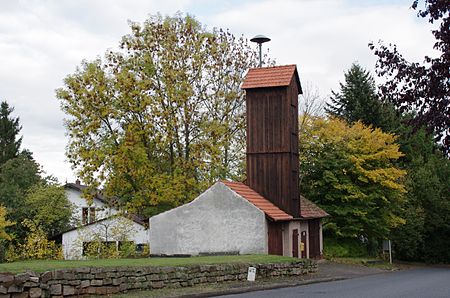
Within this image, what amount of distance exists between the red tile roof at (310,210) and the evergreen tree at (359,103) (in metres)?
17.1

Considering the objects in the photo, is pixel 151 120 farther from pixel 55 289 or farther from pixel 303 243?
pixel 55 289

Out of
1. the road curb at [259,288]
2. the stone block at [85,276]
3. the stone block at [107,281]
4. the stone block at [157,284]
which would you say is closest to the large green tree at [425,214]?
the road curb at [259,288]

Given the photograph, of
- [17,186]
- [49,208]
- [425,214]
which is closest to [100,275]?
[49,208]

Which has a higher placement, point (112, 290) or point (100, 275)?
point (100, 275)

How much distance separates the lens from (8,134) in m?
72.4

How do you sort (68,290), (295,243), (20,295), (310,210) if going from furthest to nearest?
(310,210), (295,243), (68,290), (20,295)

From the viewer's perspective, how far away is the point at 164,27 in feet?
128

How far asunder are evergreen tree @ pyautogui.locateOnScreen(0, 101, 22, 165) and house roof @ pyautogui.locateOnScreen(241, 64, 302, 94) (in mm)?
42322

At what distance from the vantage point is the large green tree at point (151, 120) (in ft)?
121

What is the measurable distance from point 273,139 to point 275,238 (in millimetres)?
5472

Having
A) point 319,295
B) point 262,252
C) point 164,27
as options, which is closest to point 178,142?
point 164,27

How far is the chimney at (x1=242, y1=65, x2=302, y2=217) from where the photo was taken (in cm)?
3497

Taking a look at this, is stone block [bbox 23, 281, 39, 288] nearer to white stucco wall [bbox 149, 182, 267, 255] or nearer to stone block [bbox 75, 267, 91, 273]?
stone block [bbox 75, 267, 91, 273]

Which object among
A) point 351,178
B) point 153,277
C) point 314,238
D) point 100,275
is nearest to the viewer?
point 100,275
